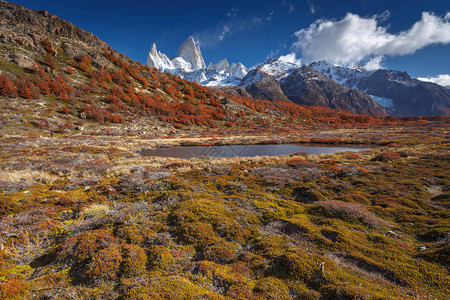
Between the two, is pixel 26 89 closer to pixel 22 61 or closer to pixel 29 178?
pixel 22 61

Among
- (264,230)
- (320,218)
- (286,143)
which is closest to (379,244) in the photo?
(320,218)

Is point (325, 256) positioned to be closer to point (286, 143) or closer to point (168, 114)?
point (286, 143)

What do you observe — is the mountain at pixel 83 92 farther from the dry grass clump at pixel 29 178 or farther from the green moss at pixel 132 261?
the green moss at pixel 132 261

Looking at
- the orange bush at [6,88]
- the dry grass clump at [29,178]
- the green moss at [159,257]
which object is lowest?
the green moss at [159,257]

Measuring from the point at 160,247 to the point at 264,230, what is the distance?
378 cm

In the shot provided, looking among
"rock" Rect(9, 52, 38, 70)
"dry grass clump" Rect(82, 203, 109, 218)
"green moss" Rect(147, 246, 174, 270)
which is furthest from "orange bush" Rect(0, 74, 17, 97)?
"green moss" Rect(147, 246, 174, 270)

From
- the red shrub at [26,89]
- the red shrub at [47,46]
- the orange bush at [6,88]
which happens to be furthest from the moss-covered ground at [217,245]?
the red shrub at [47,46]

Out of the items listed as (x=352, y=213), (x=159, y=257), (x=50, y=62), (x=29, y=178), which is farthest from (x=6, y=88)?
(x=352, y=213)

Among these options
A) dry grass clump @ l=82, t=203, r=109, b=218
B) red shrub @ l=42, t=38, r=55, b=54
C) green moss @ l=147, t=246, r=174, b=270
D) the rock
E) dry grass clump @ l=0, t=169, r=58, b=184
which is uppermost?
red shrub @ l=42, t=38, r=55, b=54

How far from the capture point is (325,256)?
16.7 ft

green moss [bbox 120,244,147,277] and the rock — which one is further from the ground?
the rock

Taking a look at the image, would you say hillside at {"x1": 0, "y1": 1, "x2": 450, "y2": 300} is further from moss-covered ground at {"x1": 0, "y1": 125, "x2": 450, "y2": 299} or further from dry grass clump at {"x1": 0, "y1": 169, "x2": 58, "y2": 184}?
dry grass clump at {"x1": 0, "y1": 169, "x2": 58, "y2": 184}

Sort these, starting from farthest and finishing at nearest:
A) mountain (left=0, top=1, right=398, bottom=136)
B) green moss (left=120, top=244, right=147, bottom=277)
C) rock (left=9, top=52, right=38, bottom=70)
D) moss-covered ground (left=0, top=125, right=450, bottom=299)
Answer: rock (left=9, top=52, right=38, bottom=70), mountain (left=0, top=1, right=398, bottom=136), green moss (left=120, top=244, right=147, bottom=277), moss-covered ground (left=0, top=125, right=450, bottom=299)

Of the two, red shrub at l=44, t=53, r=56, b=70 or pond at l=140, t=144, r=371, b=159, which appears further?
red shrub at l=44, t=53, r=56, b=70
